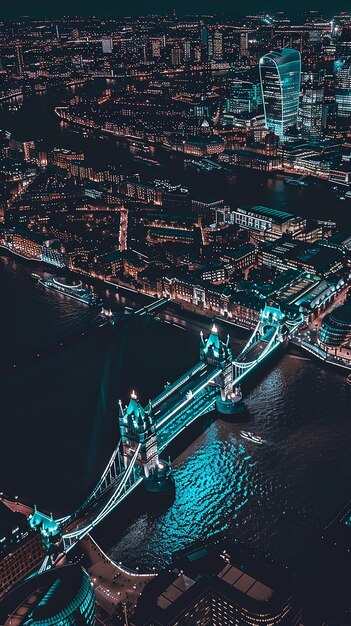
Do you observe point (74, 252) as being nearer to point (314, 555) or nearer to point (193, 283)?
point (193, 283)

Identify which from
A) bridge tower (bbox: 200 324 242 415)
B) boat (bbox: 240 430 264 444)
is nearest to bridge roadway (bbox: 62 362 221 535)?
bridge tower (bbox: 200 324 242 415)

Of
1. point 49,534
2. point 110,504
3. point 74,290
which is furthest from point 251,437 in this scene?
point 74,290

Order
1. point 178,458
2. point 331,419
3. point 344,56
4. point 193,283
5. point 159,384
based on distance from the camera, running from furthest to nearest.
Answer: point 344,56 → point 193,283 → point 159,384 → point 331,419 → point 178,458

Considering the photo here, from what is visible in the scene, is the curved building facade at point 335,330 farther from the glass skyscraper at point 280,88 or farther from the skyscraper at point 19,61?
the skyscraper at point 19,61

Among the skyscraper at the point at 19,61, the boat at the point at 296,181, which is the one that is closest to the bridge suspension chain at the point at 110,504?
the boat at the point at 296,181

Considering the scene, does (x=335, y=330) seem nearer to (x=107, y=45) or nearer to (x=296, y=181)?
(x=296, y=181)

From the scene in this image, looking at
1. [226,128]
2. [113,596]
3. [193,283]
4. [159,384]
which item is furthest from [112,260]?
[226,128]
